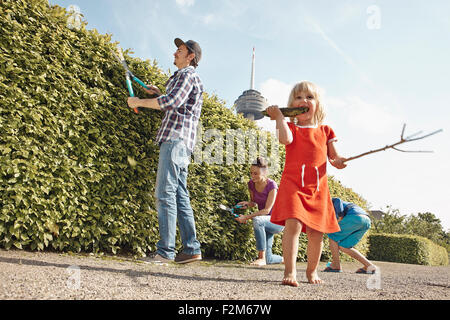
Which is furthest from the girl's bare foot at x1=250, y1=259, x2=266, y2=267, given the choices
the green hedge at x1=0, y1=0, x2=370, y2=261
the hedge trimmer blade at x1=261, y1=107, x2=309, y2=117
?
the hedge trimmer blade at x1=261, y1=107, x2=309, y2=117

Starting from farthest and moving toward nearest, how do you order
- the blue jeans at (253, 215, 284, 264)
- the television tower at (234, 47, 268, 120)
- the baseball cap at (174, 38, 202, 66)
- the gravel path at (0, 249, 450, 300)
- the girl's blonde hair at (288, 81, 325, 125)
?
the television tower at (234, 47, 268, 120), the blue jeans at (253, 215, 284, 264), the baseball cap at (174, 38, 202, 66), the girl's blonde hair at (288, 81, 325, 125), the gravel path at (0, 249, 450, 300)

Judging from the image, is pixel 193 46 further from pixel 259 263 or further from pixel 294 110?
pixel 259 263

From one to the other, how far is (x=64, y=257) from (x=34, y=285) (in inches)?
54.8

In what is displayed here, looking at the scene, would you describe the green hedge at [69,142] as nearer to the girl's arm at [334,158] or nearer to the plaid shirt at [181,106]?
the plaid shirt at [181,106]

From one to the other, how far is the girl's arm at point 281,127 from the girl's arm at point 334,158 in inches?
18.7

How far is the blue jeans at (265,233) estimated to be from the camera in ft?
15.8

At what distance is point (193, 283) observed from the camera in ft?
8.03

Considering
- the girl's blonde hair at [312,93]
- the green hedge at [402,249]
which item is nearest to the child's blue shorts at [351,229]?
the girl's blonde hair at [312,93]

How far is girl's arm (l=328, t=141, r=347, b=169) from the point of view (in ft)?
9.41

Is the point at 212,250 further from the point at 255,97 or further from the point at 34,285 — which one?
the point at 255,97

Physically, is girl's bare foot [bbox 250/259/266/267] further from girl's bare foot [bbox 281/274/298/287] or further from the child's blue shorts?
girl's bare foot [bbox 281/274/298/287]

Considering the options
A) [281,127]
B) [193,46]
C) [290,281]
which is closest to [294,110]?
[281,127]

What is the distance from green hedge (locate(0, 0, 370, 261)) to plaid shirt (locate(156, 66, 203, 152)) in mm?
680
